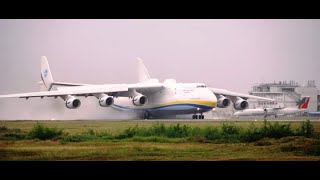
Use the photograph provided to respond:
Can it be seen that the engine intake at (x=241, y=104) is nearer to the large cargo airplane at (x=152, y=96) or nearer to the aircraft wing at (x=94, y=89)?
the large cargo airplane at (x=152, y=96)

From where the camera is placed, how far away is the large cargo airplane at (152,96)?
22.1m

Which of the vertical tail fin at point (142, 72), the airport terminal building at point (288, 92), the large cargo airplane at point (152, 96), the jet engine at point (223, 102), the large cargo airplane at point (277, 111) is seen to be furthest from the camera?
the jet engine at point (223, 102)

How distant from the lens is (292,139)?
15.3 metres

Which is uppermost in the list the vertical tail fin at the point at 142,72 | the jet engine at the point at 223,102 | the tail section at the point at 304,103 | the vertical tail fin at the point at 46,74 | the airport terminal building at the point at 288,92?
the vertical tail fin at the point at 142,72

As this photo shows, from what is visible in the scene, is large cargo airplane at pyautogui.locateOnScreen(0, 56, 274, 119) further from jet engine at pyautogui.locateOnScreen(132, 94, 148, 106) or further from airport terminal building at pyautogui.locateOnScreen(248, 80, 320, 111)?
airport terminal building at pyautogui.locateOnScreen(248, 80, 320, 111)

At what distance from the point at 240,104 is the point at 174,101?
2.60 m

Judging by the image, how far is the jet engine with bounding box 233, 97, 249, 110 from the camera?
23.6 metres

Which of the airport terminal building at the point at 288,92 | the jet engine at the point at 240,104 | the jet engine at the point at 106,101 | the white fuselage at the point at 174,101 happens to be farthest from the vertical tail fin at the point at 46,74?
the jet engine at the point at 240,104

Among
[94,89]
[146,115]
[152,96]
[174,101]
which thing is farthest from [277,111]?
[94,89]

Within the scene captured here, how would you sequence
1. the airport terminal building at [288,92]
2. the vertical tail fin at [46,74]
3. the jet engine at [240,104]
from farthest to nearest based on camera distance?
the jet engine at [240,104]
the vertical tail fin at [46,74]
the airport terminal building at [288,92]
